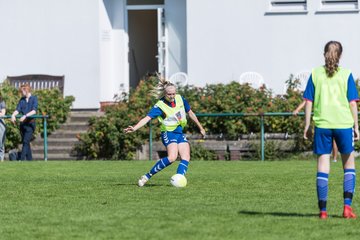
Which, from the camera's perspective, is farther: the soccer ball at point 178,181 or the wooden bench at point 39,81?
the wooden bench at point 39,81

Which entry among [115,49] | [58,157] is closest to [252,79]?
[115,49]

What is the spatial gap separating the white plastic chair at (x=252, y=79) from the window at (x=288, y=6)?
1.60 m

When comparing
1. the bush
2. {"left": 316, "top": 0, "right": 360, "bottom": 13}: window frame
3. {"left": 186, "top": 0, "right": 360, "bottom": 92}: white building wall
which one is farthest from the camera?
{"left": 186, "top": 0, "right": 360, "bottom": 92}: white building wall

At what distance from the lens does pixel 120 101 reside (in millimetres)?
26578

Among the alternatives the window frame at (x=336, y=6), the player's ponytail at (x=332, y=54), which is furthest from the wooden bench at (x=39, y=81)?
the player's ponytail at (x=332, y=54)

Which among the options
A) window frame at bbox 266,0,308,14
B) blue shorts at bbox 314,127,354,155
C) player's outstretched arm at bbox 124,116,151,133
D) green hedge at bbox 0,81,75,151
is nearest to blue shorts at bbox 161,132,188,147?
player's outstretched arm at bbox 124,116,151,133

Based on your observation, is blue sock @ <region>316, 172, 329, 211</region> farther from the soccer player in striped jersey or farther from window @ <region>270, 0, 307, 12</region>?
window @ <region>270, 0, 307, 12</region>

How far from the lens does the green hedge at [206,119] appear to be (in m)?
25.3

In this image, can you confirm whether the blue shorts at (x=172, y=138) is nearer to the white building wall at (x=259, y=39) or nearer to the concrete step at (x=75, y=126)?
the concrete step at (x=75, y=126)

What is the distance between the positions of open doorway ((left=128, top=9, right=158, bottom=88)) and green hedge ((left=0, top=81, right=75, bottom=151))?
329cm

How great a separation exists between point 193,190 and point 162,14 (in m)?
13.3

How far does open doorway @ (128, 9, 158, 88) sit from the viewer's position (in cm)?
3014

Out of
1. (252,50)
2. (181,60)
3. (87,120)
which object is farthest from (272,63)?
(87,120)

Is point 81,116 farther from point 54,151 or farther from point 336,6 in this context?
point 336,6
